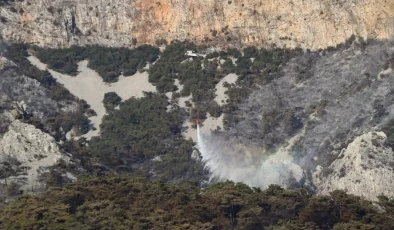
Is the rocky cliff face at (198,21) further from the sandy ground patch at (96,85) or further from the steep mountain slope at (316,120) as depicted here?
the sandy ground patch at (96,85)

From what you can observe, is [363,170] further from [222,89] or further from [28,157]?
[222,89]

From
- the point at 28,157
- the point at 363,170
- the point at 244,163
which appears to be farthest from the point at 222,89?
the point at 28,157

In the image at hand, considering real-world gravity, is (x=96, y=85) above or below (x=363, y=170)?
above

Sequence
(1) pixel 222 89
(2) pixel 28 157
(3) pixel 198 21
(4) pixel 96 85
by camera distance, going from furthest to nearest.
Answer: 1. (4) pixel 96 85
2. (3) pixel 198 21
3. (1) pixel 222 89
4. (2) pixel 28 157

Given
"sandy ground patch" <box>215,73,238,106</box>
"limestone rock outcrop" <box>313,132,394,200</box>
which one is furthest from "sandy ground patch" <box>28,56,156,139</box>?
"limestone rock outcrop" <box>313,132,394,200</box>

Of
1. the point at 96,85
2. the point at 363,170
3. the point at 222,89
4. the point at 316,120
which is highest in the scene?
the point at 96,85

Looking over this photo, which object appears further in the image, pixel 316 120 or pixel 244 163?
pixel 316 120

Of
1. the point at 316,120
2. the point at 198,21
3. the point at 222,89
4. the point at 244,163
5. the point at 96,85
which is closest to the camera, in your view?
the point at 244,163
